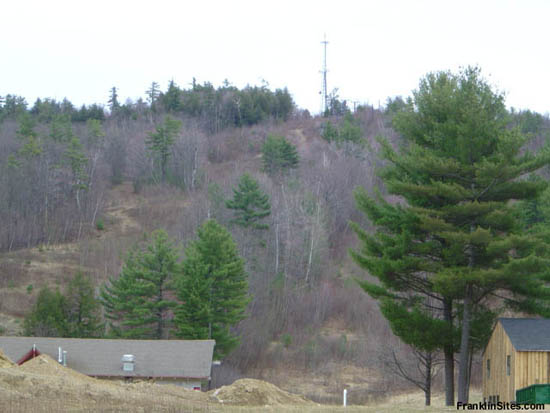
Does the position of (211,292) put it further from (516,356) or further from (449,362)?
(516,356)

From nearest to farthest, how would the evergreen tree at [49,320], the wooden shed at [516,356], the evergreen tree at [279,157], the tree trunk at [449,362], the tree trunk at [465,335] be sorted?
the wooden shed at [516,356], the tree trunk at [465,335], the tree trunk at [449,362], the evergreen tree at [49,320], the evergreen tree at [279,157]

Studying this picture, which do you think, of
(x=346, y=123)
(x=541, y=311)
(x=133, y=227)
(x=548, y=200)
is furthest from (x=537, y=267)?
(x=346, y=123)

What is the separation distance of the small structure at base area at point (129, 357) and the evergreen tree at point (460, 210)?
950 cm

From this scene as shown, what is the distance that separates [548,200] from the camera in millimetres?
39344

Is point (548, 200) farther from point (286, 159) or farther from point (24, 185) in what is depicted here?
point (24, 185)

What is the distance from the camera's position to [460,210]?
24.2 meters

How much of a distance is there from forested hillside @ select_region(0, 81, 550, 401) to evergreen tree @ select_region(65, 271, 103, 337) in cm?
9

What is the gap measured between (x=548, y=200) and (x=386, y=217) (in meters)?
17.0

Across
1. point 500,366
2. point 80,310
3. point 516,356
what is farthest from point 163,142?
point 516,356

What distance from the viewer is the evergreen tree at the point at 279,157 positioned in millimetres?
74188

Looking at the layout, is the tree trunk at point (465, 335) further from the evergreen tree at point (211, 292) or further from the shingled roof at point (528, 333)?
the evergreen tree at point (211, 292)

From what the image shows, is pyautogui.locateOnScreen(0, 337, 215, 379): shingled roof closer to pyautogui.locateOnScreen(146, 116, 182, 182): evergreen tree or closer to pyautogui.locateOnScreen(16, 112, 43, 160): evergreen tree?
pyautogui.locateOnScreen(16, 112, 43, 160): evergreen tree

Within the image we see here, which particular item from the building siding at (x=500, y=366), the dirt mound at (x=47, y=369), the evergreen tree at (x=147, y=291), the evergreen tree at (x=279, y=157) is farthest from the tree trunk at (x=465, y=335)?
the evergreen tree at (x=279, y=157)

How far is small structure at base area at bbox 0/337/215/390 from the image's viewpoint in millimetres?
31312
